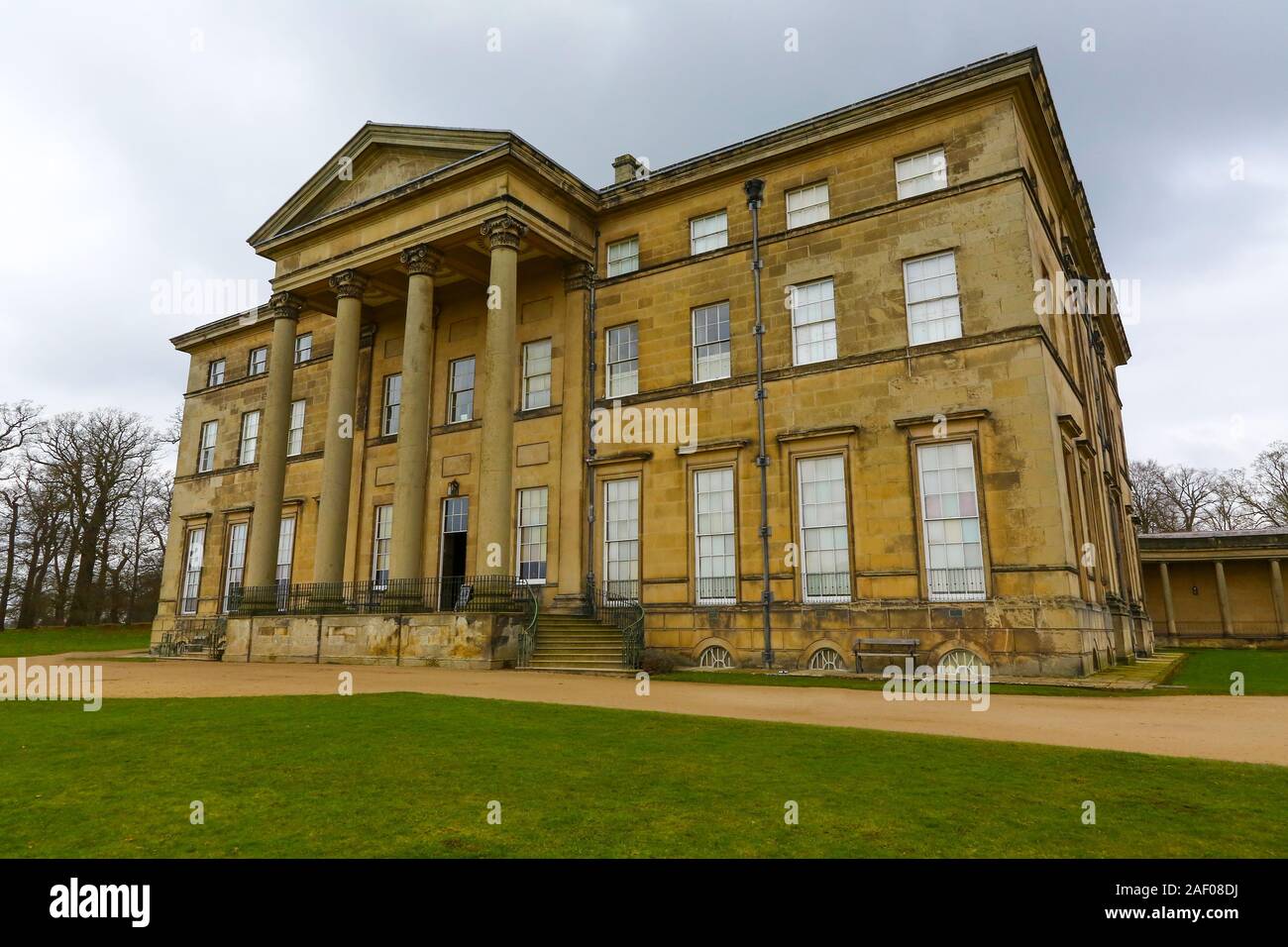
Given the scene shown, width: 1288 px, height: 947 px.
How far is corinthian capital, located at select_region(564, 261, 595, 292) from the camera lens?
78.0ft

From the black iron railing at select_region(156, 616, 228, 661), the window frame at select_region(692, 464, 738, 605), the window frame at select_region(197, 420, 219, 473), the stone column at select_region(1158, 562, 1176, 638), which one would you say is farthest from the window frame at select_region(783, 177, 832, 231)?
the stone column at select_region(1158, 562, 1176, 638)

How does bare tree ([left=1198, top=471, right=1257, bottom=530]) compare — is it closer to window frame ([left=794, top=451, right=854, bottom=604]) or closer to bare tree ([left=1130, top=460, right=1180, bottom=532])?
bare tree ([left=1130, top=460, right=1180, bottom=532])

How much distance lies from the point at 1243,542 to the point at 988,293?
30.2 metres

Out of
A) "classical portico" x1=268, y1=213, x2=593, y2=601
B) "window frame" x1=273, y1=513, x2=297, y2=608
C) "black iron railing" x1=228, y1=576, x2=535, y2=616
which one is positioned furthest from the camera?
"window frame" x1=273, y1=513, x2=297, y2=608

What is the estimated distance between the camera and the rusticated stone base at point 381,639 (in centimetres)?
1825

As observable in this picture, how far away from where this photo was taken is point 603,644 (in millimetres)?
19312

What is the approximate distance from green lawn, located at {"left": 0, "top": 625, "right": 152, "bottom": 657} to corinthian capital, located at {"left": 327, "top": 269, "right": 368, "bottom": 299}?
1772 cm

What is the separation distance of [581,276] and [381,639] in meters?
11.8

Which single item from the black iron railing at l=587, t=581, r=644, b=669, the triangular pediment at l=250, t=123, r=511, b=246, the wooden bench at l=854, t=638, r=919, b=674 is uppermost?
the triangular pediment at l=250, t=123, r=511, b=246

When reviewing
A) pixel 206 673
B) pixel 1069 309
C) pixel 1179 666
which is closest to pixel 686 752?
pixel 206 673

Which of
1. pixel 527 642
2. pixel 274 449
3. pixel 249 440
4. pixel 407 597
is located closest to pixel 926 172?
pixel 527 642

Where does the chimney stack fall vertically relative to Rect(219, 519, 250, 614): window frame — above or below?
above

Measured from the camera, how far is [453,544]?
988 inches
